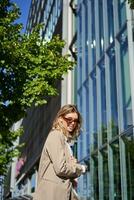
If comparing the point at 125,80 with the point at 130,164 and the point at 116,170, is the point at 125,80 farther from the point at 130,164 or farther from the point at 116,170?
the point at 116,170

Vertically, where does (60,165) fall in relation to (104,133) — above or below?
below

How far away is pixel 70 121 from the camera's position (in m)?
2.77

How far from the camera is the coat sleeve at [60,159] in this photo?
2580 mm

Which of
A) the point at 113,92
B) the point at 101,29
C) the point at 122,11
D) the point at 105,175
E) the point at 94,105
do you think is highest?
the point at 101,29

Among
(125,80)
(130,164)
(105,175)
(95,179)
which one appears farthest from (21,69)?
(95,179)

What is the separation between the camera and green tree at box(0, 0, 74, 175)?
1108 cm

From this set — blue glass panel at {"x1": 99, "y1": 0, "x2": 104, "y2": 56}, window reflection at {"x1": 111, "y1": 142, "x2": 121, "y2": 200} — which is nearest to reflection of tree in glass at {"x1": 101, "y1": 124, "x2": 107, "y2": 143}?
window reflection at {"x1": 111, "y1": 142, "x2": 121, "y2": 200}

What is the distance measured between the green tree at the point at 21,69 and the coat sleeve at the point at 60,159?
837 centimetres

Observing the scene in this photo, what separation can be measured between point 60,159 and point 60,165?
0.14 feet

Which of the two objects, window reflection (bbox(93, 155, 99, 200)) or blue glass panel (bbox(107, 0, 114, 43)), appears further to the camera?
window reflection (bbox(93, 155, 99, 200))

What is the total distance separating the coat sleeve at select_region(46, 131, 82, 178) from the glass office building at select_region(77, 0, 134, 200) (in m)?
8.15

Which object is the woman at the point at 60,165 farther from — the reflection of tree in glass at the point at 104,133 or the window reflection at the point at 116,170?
the reflection of tree in glass at the point at 104,133

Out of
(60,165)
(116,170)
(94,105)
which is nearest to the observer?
(60,165)

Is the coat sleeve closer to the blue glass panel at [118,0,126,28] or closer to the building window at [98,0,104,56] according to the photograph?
the blue glass panel at [118,0,126,28]
